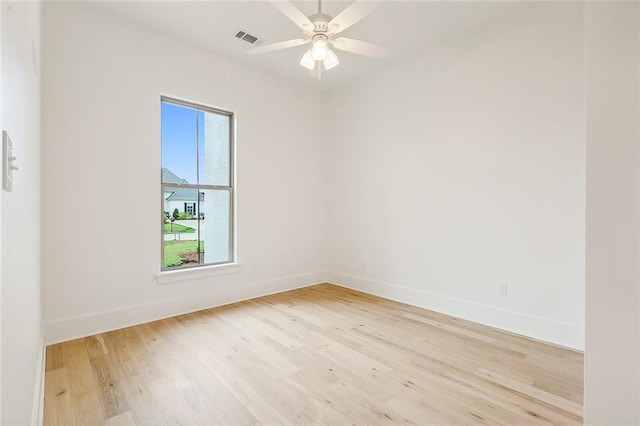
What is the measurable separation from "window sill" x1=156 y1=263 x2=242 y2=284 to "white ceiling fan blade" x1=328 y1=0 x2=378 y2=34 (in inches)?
112

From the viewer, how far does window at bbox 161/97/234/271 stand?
3.50 m

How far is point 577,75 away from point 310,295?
3.66 m

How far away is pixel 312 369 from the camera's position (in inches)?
88.5

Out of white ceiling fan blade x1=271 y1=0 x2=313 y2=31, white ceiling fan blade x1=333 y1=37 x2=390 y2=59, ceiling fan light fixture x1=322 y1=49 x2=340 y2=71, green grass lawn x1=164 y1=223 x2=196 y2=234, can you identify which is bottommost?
green grass lawn x1=164 y1=223 x2=196 y2=234

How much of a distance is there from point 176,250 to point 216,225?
0.60m

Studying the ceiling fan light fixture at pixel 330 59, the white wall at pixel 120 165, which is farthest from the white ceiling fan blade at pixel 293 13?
the white wall at pixel 120 165

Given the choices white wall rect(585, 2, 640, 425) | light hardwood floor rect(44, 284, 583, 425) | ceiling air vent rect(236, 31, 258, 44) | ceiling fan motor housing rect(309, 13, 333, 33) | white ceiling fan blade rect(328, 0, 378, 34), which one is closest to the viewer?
white wall rect(585, 2, 640, 425)

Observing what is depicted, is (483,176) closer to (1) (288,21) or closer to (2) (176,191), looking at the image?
(1) (288,21)

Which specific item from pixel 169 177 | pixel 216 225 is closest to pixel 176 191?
Answer: pixel 169 177

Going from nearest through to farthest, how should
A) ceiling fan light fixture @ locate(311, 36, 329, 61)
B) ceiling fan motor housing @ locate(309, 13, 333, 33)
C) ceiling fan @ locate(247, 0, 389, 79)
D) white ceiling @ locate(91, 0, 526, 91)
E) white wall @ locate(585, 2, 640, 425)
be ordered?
white wall @ locate(585, 2, 640, 425), ceiling fan @ locate(247, 0, 389, 79), ceiling fan motor housing @ locate(309, 13, 333, 33), ceiling fan light fixture @ locate(311, 36, 329, 61), white ceiling @ locate(91, 0, 526, 91)

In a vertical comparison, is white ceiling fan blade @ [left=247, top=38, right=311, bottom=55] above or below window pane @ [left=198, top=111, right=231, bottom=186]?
above

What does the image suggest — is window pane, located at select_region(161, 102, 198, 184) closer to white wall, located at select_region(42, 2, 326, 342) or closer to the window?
the window

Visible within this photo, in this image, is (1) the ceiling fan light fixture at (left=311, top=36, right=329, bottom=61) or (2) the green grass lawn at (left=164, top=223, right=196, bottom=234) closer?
(1) the ceiling fan light fixture at (left=311, top=36, right=329, bottom=61)

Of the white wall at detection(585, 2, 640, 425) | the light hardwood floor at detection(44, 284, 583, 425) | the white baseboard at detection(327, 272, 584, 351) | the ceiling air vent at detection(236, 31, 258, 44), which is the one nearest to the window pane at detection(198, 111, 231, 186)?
the ceiling air vent at detection(236, 31, 258, 44)
